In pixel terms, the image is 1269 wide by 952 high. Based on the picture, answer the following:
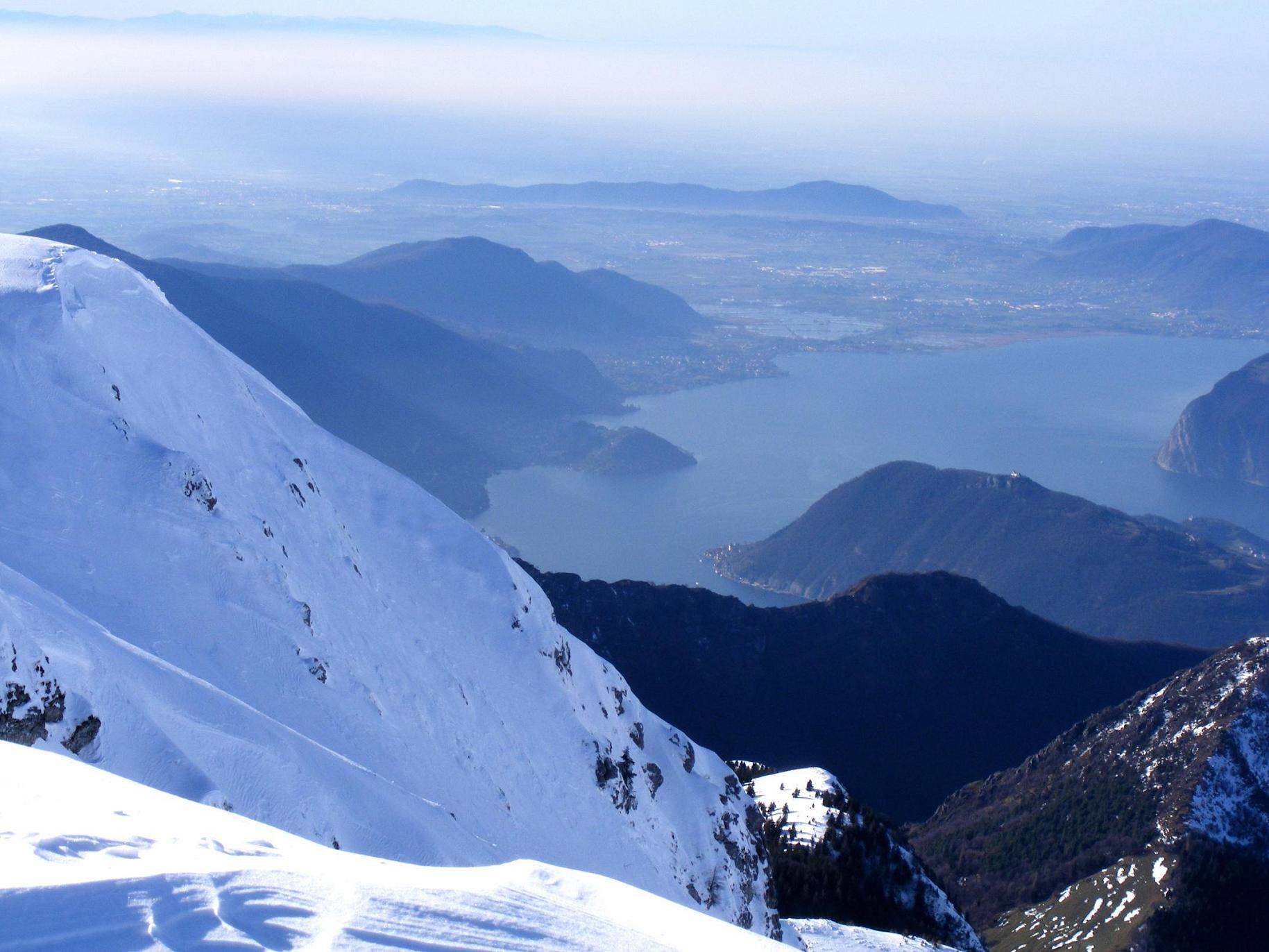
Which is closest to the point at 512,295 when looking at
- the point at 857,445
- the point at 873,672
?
the point at 857,445

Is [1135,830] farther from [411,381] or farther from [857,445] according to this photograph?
[411,381]

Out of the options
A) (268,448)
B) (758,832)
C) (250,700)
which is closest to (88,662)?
(250,700)

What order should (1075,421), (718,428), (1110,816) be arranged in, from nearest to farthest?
1. (1110,816)
2. (718,428)
3. (1075,421)

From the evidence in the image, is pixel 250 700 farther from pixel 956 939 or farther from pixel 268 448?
pixel 956 939

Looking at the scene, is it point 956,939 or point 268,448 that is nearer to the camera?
point 268,448

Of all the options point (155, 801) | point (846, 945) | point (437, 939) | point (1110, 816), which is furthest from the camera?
point (1110, 816)

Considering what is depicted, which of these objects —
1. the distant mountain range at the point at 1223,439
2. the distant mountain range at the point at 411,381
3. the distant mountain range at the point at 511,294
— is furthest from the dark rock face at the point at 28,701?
the distant mountain range at the point at 511,294
